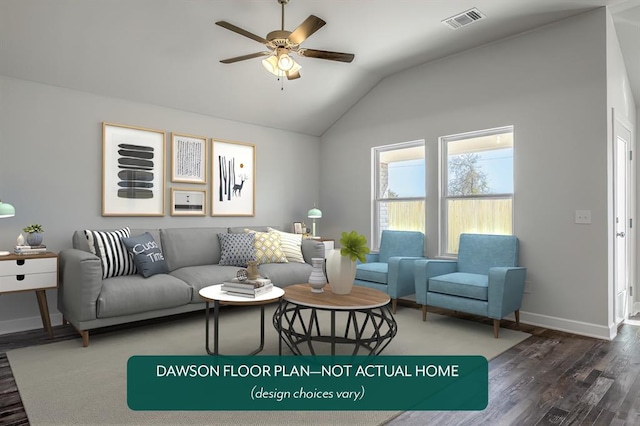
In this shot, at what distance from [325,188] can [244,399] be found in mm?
4196

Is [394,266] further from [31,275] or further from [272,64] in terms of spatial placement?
[31,275]

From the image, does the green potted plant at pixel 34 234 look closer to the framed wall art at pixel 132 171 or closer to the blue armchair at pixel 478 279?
the framed wall art at pixel 132 171

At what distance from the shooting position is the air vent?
362 centimetres

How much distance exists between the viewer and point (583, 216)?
3.59m

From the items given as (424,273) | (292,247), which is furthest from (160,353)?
(424,273)

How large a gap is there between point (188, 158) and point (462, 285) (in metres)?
3.42

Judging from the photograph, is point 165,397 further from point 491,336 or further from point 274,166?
point 274,166

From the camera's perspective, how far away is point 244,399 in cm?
229

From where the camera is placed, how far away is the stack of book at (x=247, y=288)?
9.20 ft

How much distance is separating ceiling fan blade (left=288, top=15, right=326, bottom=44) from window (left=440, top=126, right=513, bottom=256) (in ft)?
7.98

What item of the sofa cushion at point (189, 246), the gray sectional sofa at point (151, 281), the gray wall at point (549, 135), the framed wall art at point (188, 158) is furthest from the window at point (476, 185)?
the framed wall art at point (188, 158)

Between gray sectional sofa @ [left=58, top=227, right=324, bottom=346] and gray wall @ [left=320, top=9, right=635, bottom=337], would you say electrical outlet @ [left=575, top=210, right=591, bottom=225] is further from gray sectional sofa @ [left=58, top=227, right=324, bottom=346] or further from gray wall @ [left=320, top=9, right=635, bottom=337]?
gray sectional sofa @ [left=58, top=227, right=324, bottom=346]

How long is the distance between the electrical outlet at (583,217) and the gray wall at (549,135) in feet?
0.13

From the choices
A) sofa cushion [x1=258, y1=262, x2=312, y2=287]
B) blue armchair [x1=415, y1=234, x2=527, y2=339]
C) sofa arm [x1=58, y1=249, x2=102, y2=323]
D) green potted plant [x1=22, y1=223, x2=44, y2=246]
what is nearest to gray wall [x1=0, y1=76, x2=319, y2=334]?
green potted plant [x1=22, y1=223, x2=44, y2=246]
